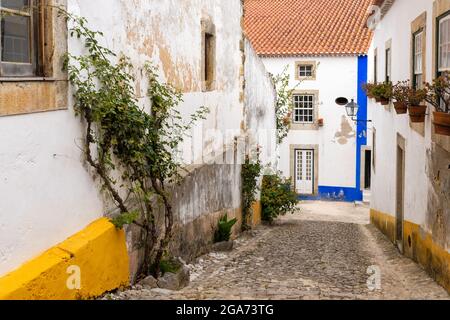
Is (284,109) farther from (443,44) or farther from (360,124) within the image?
(443,44)

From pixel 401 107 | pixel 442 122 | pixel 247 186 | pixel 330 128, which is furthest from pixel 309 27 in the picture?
pixel 442 122

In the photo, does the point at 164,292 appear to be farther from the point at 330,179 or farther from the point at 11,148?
the point at 330,179

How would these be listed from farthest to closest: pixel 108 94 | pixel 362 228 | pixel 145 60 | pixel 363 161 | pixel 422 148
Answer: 1. pixel 363 161
2. pixel 362 228
3. pixel 422 148
4. pixel 145 60
5. pixel 108 94

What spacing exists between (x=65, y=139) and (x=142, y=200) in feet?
5.33

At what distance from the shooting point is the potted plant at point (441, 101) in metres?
6.25

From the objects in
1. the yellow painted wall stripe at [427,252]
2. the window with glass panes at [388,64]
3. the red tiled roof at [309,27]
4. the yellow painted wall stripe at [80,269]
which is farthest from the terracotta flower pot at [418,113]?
the red tiled roof at [309,27]

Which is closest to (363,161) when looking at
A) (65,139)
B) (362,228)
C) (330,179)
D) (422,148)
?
(330,179)

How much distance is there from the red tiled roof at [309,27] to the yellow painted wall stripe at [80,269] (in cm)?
1975

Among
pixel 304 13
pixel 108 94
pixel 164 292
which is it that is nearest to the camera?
pixel 108 94

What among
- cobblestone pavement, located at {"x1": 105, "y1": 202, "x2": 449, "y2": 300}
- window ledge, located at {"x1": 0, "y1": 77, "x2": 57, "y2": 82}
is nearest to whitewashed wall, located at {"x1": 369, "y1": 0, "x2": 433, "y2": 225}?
cobblestone pavement, located at {"x1": 105, "y1": 202, "x2": 449, "y2": 300}

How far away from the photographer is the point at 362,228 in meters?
15.9

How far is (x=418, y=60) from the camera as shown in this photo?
927 cm

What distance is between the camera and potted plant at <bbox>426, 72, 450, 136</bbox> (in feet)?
20.5

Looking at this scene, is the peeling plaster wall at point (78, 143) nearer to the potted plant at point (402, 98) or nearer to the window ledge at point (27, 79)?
the window ledge at point (27, 79)
